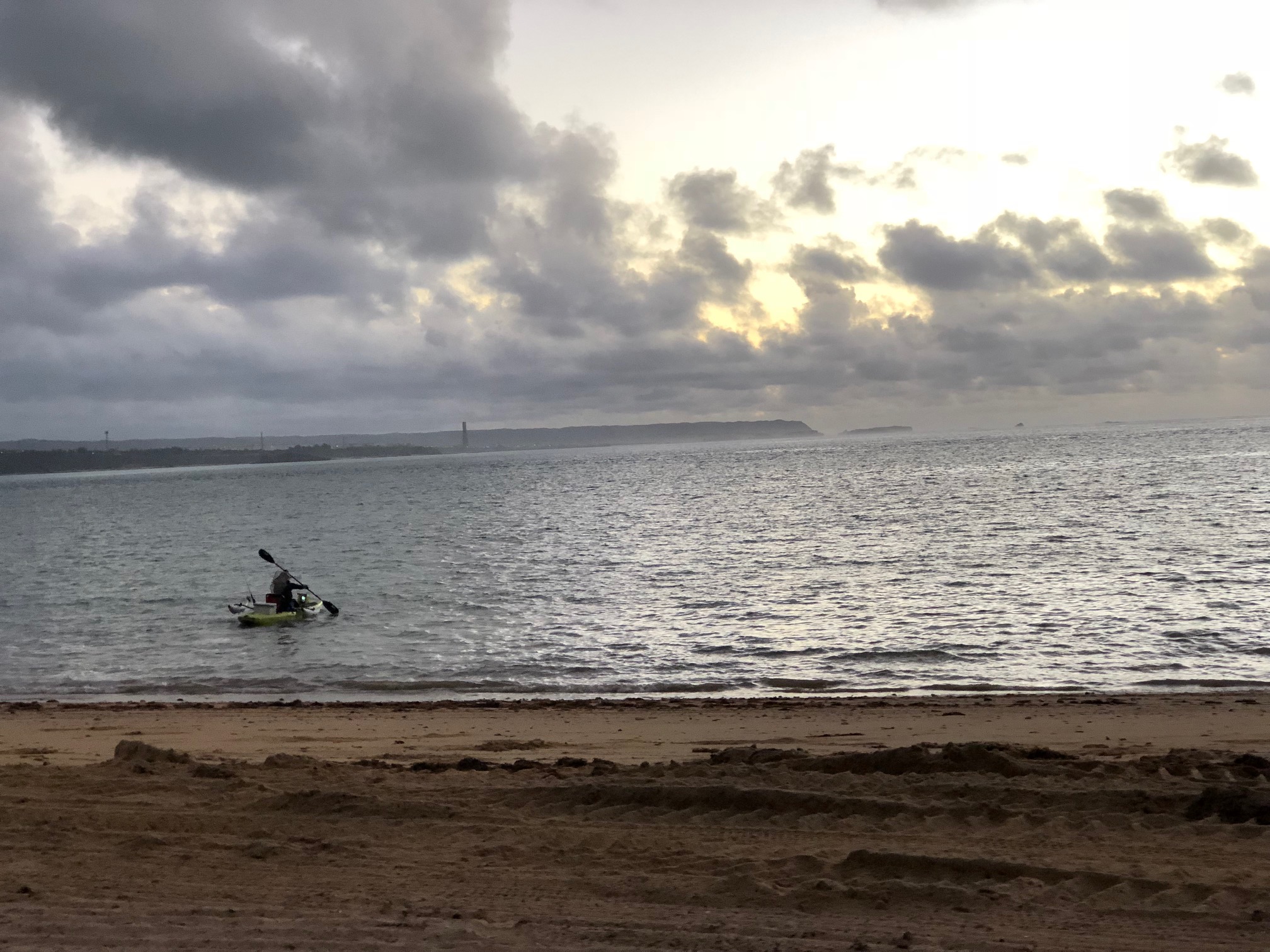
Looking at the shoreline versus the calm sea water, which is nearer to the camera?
the shoreline

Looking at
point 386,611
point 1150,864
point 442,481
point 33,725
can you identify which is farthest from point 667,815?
point 442,481

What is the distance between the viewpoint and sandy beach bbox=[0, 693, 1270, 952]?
6.01 meters

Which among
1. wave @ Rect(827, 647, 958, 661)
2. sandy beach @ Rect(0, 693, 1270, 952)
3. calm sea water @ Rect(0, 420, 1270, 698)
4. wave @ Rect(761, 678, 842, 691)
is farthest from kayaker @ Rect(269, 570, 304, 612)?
wave @ Rect(827, 647, 958, 661)

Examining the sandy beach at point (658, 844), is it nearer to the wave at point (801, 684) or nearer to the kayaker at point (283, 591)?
the wave at point (801, 684)

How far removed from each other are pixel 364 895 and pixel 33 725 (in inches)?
454

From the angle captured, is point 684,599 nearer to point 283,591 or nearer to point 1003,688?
point 283,591

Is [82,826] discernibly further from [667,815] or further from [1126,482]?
[1126,482]

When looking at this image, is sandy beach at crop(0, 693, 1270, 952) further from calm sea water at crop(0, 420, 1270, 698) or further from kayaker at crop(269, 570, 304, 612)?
kayaker at crop(269, 570, 304, 612)

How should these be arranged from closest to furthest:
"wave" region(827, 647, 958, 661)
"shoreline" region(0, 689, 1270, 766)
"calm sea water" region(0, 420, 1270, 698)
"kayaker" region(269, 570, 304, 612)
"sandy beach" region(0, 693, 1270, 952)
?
"sandy beach" region(0, 693, 1270, 952), "shoreline" region(0, 689, 1270, 766), "calm sea water" region(0, 420, 1270, 698), "wave" region(827, 647, 958, 661), "kayaker" region(269, 570, 304, 612)

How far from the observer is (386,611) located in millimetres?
27875

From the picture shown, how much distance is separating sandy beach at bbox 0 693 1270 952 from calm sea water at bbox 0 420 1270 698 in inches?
274

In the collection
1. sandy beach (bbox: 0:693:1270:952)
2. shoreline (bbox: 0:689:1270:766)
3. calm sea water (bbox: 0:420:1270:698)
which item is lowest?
calm sea water (bbox: 0:420:1270:698)

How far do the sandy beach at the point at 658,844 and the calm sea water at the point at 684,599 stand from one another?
695 centimetres

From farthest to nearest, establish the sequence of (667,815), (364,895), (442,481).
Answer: (442,481) < (667,815) < (364,895)
